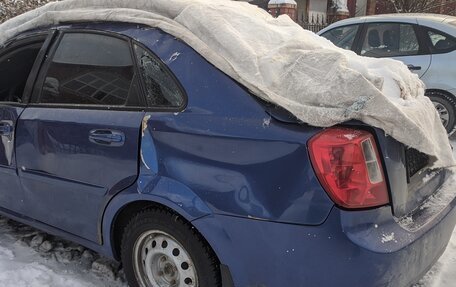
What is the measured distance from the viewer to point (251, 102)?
83.4 inches

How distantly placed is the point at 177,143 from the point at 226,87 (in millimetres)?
354

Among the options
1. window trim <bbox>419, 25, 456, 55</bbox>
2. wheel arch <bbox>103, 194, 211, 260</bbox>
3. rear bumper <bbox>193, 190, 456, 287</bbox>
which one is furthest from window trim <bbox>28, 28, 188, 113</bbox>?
window trim <bbox>419, 25, 456, 55</bbox>

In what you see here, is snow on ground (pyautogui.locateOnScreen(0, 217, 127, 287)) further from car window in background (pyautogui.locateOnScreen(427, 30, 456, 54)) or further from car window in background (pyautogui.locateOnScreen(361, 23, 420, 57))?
car window in background (pyautogui.locateOnScreen(427, 30, 456, 54))

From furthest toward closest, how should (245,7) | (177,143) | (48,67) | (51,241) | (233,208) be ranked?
(51,241)
(245,7)
(48,67)
(177,143)
(233,208)

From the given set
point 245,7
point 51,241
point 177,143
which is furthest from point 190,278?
point 245,7

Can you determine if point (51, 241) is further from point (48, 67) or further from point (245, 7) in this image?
point (245, 7)

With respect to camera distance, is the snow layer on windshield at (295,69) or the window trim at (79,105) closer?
the snow layer on windshield at (295,69)

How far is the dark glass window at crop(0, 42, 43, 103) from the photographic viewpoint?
3155 mm

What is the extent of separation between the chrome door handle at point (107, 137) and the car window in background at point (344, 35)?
15.9ft

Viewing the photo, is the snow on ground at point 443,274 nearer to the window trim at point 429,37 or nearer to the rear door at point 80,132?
the rear door at point 80,132

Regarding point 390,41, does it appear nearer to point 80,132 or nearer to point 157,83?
point 157,83

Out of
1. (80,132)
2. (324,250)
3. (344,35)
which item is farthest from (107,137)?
(344,35)

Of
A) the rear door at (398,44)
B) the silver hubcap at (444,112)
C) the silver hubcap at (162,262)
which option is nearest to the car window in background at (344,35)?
the rear door at (398,44)

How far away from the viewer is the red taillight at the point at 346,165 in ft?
6.42
